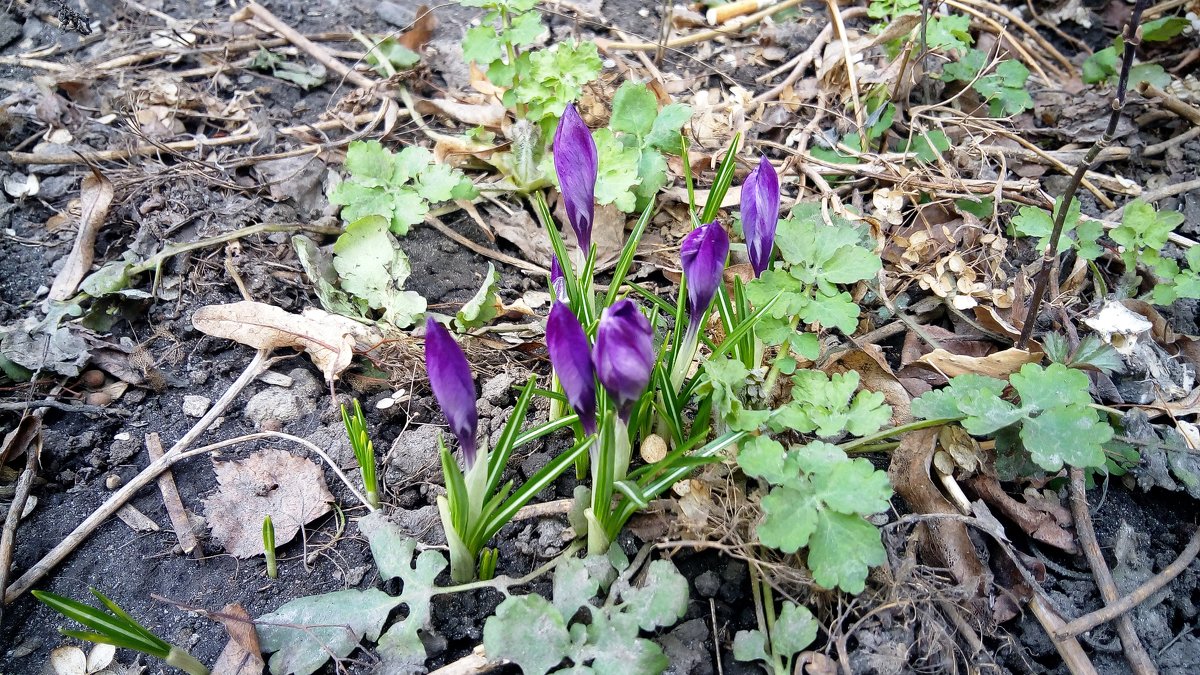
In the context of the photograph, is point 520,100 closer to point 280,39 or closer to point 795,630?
point 280,39

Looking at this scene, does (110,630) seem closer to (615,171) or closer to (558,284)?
(558,284)

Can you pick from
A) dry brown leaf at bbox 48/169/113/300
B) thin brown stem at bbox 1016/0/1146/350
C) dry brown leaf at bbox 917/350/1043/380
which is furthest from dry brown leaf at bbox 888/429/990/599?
dry brown leaf at bbox 48/169/113/300

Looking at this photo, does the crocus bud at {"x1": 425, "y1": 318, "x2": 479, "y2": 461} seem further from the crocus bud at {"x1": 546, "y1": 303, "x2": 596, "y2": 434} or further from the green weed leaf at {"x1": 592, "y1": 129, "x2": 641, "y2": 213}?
the green weed leaf at {"x1": 592, "y1": 129, "x2": 641, "y2": 213}

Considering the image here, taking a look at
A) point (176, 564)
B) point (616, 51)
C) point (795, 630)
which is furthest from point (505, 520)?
point (616, 51)

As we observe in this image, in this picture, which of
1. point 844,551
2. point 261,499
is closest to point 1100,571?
point 844,551

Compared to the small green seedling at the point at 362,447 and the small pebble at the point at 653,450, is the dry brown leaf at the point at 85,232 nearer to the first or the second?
A: the small green seedling at the point at 362,447
